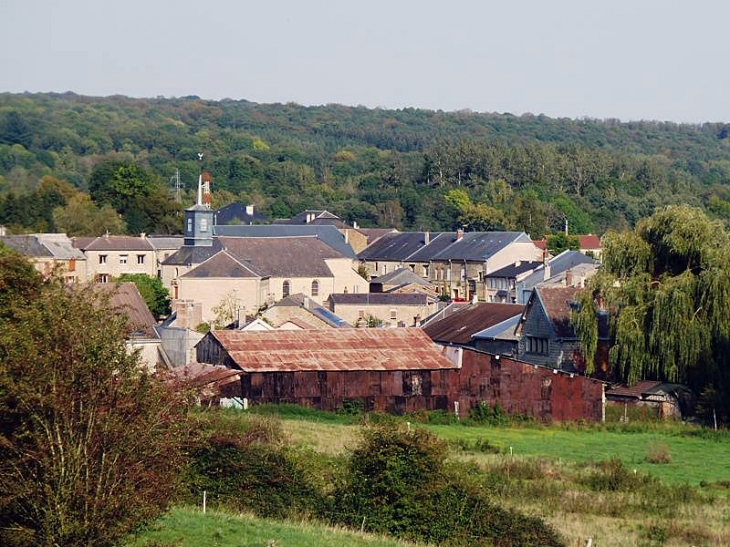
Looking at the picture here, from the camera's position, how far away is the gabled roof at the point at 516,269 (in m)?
71.8

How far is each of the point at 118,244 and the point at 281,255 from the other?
39.5ft

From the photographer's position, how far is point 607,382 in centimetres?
3975

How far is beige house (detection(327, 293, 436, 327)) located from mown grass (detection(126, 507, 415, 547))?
134 feet

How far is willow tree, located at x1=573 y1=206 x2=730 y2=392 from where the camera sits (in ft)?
125

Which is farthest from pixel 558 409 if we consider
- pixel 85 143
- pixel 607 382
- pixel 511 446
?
pixel 85 143

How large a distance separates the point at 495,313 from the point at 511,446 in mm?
16817

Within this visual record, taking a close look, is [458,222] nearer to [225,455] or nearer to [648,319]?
[648,319]

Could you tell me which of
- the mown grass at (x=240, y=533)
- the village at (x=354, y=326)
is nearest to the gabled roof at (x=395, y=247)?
the village at (x=354, y=326)

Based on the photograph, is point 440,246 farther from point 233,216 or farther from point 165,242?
point 233,216

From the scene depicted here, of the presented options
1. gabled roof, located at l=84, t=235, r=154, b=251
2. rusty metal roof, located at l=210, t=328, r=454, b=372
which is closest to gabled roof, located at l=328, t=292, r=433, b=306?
gabled roof, located at l=84, t=235, r=154, b=251

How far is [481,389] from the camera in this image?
1502 inches

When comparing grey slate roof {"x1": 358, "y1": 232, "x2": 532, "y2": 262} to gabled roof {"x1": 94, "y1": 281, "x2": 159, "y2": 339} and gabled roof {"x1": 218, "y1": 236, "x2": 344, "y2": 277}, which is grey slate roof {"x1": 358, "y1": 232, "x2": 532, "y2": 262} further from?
gabled roof {"x1": 94, "y1": 281, "x2": 159, "y2": 339}

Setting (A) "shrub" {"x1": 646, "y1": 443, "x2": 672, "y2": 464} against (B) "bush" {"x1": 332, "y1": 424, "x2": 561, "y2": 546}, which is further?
(A) "shrub" {"x1": 646, "y1": 443, "x2": 672, "y2": 464}

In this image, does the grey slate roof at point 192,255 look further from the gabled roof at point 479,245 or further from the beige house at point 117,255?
the gabled roof at point 479,245
